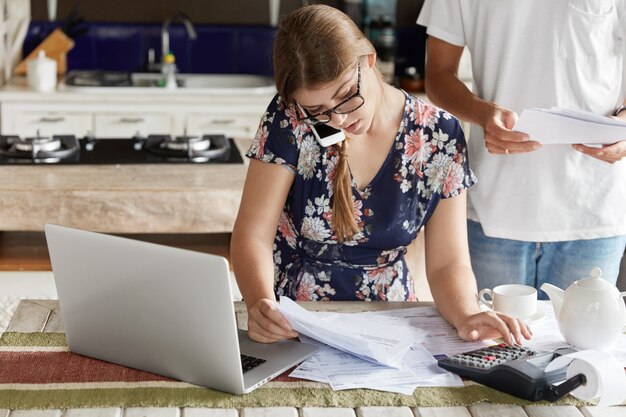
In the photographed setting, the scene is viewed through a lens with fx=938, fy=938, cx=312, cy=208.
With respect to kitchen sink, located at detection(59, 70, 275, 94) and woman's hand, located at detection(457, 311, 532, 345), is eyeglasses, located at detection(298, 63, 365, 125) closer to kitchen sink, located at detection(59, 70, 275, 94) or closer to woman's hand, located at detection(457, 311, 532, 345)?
woman's hand, located at detection(457, 311, 532, 345)

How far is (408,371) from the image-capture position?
5.26 feet

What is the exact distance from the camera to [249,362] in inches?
63.5

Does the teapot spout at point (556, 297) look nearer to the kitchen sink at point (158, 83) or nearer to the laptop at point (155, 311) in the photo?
the laptop at point (155, 311)

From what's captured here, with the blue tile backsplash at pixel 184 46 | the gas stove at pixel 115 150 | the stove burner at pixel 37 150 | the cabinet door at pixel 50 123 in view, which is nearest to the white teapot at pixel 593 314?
the gas stove at pixel 115 150

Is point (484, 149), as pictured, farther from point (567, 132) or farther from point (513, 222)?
point (567, 132)

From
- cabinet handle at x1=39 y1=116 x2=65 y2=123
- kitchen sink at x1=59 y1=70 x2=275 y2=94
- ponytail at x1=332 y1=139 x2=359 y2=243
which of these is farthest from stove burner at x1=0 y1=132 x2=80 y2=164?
ponytail at x1=332 y1=139 x2=359 y2=243

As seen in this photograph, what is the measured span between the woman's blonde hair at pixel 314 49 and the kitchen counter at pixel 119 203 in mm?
1120

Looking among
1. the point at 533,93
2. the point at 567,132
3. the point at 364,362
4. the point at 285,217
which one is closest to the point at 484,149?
the point at 533,93

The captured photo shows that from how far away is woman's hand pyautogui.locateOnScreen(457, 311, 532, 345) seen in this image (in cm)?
170

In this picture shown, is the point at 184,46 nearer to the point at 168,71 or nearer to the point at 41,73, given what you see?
the point at 168,71

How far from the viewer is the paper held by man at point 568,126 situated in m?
1.89

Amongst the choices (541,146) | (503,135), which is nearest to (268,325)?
(503,135)

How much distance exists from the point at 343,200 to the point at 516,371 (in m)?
0.61

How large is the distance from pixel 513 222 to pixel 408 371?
31.0 inches
